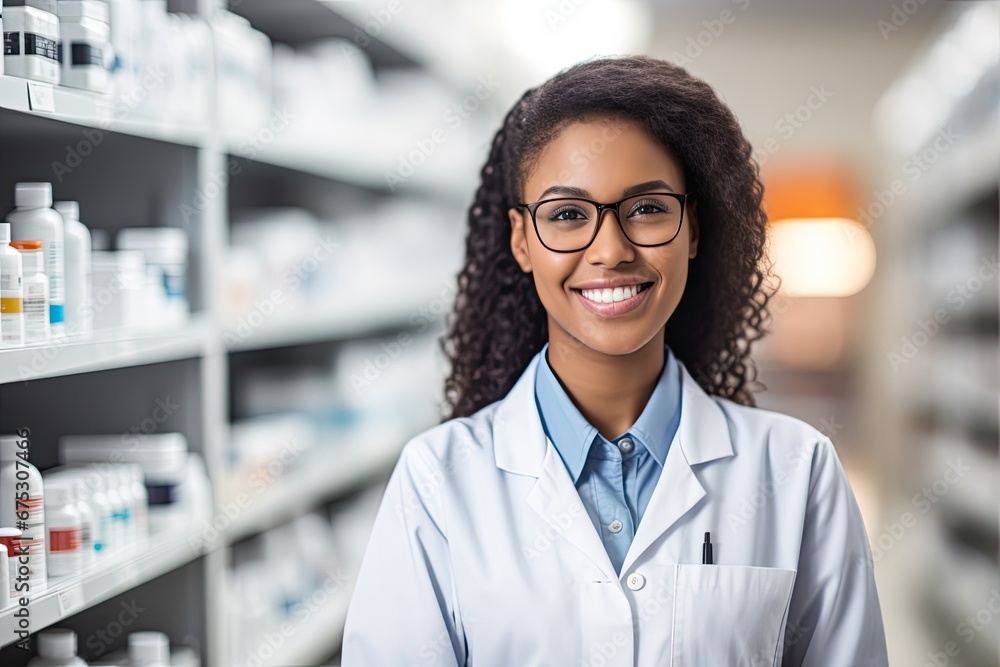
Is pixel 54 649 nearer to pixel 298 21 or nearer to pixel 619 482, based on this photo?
pixel 619 482

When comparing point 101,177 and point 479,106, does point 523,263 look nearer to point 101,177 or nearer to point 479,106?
point 101,177

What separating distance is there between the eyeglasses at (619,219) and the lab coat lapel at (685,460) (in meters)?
0.27

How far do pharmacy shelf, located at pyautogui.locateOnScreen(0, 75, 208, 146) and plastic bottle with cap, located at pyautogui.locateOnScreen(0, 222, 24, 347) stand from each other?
19 cm

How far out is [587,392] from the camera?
135 cm

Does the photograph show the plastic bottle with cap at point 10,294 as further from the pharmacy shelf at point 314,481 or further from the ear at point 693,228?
the ear at point 693,228

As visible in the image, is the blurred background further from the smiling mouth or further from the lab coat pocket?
the lab coat pocket

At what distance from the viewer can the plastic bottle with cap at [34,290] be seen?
1424 mm

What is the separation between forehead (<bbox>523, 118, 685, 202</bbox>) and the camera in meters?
1.23

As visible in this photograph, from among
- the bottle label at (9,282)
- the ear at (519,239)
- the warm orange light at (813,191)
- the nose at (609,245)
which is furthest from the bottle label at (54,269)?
the warm orange light at (813,191)

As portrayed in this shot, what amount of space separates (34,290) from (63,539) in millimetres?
446

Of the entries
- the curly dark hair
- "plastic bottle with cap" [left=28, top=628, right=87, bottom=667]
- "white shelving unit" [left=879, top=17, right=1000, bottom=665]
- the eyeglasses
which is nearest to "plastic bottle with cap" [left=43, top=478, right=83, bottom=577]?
"plastic bottle with cap" [left=28, top=628, right=87, bottom=667]

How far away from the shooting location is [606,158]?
1.24 m

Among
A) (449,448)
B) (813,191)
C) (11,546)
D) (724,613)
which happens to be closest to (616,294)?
(449,448)

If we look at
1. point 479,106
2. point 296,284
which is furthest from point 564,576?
point 479,106
